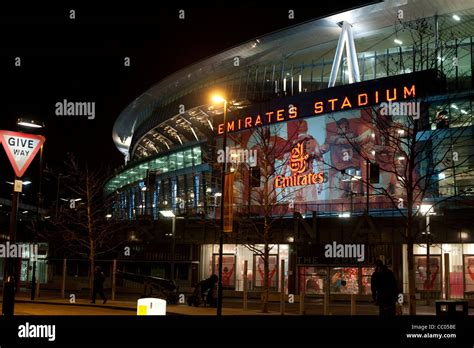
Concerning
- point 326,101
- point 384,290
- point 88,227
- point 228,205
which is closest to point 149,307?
point 384,290

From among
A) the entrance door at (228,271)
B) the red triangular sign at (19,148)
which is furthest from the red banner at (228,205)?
Result: the entrance door at (228,271)

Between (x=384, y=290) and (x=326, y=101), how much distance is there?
1272 inches

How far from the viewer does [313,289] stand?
4022 cm

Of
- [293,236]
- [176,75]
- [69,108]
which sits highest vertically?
[176,75]

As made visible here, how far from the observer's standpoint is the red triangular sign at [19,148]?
18.8 meters

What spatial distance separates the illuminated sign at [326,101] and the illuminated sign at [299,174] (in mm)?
3064

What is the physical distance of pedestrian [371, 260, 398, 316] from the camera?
18047mm

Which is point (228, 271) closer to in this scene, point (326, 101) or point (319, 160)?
point (326, 101)

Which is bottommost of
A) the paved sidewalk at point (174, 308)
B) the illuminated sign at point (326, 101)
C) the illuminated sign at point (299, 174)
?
the paved sidewalk at point (174, 308)

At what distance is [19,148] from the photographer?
19047 mm

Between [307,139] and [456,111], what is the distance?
11.5m

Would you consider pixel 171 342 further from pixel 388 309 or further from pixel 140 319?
pixel 388 309

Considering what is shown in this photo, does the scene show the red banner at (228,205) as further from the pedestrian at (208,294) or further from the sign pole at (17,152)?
the sign pole at (17,152)

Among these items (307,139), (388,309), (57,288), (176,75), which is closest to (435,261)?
(307,139)
